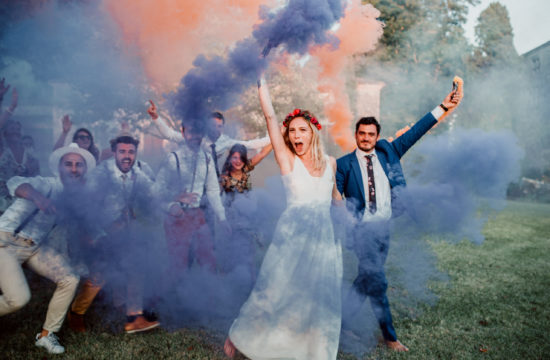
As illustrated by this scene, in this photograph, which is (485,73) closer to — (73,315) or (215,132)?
(215,132)

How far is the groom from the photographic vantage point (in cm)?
351

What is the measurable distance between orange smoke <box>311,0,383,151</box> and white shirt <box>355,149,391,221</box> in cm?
125

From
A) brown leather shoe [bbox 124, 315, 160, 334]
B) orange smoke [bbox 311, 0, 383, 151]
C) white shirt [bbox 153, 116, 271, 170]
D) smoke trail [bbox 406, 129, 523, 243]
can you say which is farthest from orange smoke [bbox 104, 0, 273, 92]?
brown leather shoe [bbox 124, 315, 160, 334]

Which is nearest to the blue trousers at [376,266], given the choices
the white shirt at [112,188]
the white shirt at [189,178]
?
the white shirt at [189,178]

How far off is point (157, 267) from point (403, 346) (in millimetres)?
2702

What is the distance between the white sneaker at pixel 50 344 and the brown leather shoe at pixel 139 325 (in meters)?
0.59

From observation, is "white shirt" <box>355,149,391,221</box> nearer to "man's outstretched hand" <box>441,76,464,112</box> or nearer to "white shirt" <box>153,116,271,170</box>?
"man's outstretched hand" <box>441,76,464,112</box>

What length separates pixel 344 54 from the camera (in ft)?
19.8

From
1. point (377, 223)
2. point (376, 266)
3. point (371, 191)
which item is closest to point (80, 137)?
point (371, 191)

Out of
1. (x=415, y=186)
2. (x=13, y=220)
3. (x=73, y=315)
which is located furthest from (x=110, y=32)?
(x=415, y=186)

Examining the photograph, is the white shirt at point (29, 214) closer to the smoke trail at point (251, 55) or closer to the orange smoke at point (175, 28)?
the smoke trail at point (251, 55)

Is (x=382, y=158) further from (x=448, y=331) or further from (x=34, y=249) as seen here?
(x=34, y=249)

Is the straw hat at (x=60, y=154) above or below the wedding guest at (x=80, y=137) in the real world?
below

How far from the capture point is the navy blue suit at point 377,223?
3.52m
